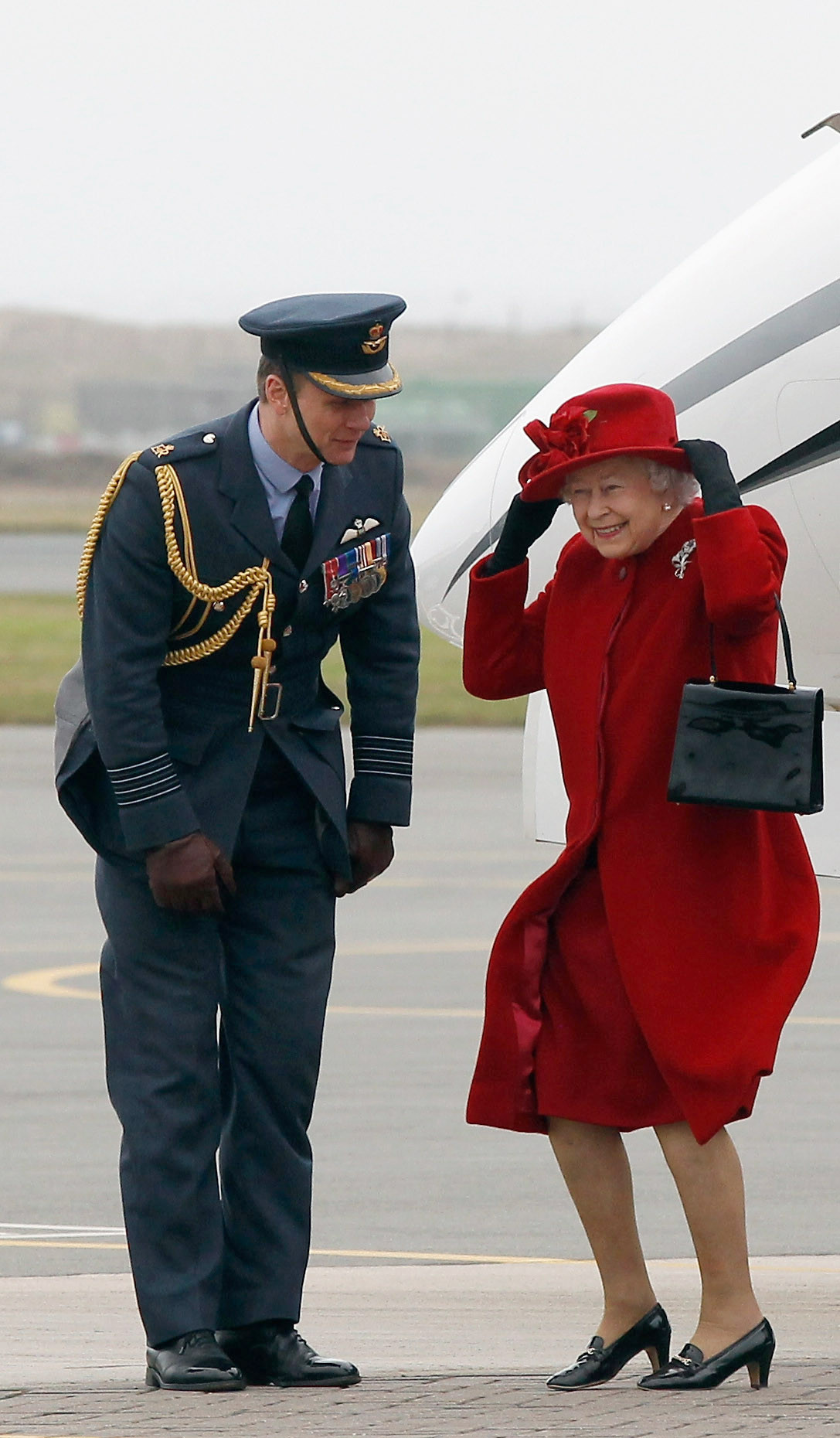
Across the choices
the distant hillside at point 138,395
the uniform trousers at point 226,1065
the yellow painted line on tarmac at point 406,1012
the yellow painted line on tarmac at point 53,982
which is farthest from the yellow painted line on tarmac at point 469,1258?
the distant hillside at point 138,395

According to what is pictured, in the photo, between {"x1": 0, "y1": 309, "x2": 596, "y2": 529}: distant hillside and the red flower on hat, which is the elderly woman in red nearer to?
the red flower on hat

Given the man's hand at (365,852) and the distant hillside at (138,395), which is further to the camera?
the distant hillside at (138,395)

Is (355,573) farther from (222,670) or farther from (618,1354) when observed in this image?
(618,1354)

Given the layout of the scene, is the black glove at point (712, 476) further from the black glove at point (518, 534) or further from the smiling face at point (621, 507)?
the black glove at point (518, 534)

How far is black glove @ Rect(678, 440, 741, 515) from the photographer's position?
4.74m

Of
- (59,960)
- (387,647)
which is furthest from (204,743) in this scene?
(59,960)

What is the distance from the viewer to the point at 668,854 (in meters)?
4.81

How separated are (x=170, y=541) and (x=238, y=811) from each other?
1.72 ft

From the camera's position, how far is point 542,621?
5.18m

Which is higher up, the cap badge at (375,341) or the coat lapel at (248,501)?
the cap badge at (375,341)

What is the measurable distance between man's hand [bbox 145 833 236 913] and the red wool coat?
22.1 inches

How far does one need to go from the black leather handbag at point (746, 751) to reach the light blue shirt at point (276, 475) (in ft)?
2.91

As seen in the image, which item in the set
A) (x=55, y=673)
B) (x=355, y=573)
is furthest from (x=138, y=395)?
(x=355, y=573)

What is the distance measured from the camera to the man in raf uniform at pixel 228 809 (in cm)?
490
